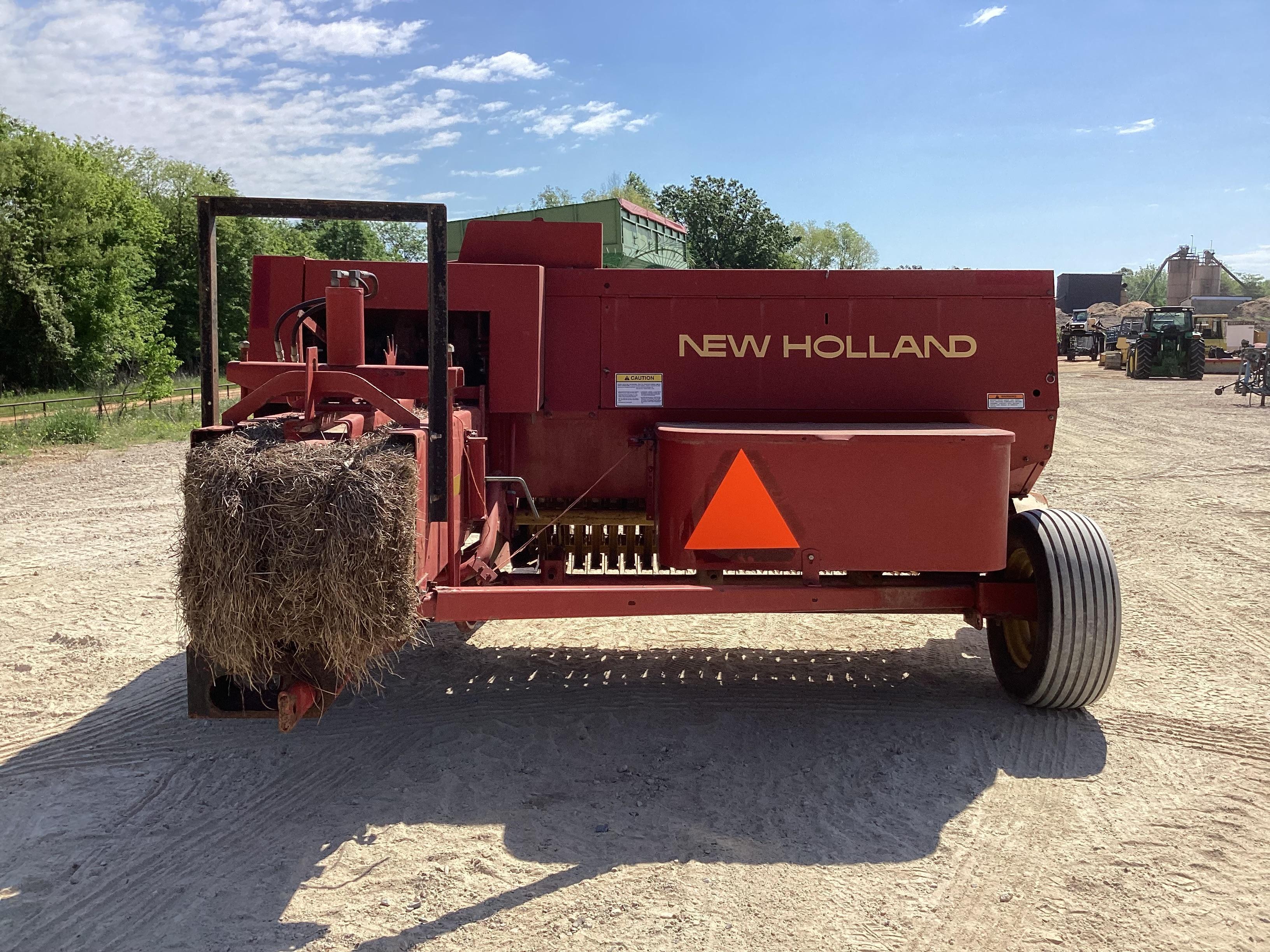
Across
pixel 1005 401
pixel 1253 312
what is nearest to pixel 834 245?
pixel 1253 312

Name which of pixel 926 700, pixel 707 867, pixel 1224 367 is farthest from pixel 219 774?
pixel 1224 367

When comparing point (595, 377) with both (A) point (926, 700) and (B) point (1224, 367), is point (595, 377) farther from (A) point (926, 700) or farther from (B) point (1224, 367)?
(B) point (1224, 367)

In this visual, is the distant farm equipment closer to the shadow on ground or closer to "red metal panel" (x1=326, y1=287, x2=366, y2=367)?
the shadow on ground

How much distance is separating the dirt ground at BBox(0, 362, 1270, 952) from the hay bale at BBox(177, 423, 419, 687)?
837 millimetres

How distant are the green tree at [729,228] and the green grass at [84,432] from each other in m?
18.6

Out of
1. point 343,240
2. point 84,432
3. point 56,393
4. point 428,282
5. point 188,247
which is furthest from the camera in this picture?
point 343,240

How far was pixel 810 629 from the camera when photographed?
6.03m

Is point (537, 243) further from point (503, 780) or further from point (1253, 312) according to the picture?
point (1253, 312)

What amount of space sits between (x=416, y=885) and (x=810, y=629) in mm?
3403

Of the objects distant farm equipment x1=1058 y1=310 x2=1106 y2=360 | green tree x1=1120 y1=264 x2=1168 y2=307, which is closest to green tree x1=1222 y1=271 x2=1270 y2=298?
green tree x1=1120 y1=264 x2=1168 y2=307

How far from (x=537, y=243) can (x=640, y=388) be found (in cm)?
94

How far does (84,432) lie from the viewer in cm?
1608

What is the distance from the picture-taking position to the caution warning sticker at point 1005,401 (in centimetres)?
484

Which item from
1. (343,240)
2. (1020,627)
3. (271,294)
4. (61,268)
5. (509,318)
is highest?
(343,240)
